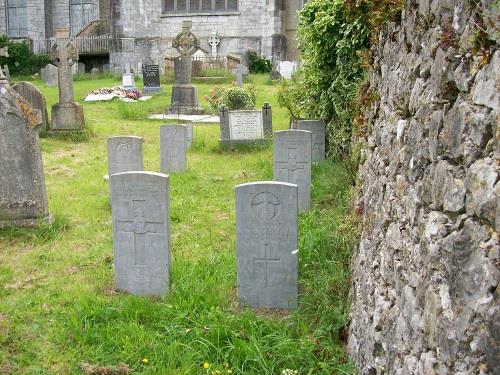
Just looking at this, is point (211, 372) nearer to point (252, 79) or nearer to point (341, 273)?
point (341, 273)

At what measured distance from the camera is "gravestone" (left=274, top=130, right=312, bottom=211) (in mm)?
7531

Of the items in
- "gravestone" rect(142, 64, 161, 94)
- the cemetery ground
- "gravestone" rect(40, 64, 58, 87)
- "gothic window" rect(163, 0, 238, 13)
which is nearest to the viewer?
the cemetery ground

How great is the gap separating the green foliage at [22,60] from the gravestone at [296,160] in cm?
2699

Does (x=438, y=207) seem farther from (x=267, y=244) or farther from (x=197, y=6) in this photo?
(x=197, y=6)

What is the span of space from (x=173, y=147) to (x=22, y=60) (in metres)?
24.7

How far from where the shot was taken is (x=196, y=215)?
25.0 feet

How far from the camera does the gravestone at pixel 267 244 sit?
188 inches

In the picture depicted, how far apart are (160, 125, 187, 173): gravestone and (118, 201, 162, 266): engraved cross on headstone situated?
4.82 metres

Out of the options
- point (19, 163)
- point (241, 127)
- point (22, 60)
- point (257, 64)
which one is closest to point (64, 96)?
point (241, 127)

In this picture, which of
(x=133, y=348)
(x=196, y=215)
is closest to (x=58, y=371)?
(x=133, y=348)

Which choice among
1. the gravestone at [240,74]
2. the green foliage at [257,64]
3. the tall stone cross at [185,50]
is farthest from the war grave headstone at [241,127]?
the green foliage at [257,64]

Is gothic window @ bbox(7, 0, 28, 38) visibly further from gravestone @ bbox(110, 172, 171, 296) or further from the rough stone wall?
the rough stone wall

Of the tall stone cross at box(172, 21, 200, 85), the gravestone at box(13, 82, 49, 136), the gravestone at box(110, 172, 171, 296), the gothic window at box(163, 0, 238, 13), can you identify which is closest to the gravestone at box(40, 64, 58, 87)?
the gothic window at box(163, 0, 238, 13)

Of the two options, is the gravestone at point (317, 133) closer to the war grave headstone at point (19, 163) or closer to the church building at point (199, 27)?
the war grave headstone at point (19, 163)
